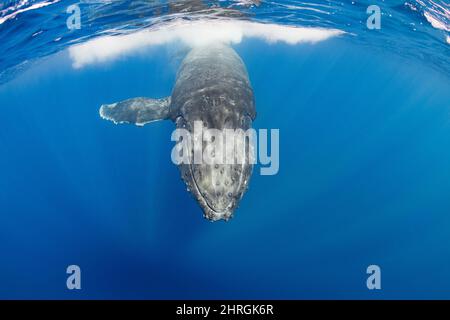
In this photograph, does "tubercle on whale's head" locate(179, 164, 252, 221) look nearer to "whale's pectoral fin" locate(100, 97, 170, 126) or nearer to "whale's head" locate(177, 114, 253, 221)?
"whale's head" locate(177, 114, 253, 221)

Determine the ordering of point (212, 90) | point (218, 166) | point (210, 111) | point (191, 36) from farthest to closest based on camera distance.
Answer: point (191, 36) → point (212, 90) → point (210, 111) → point (218, 166)

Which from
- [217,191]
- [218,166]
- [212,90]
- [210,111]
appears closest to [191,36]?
[212,90]

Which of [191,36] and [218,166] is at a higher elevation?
[191,36]

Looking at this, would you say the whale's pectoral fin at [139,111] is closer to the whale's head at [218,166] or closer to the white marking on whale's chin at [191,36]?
the whale's head at [218,166]

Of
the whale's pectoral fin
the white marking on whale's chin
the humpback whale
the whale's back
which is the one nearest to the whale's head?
the humpback whale

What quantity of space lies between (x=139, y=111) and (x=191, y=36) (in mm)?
10895

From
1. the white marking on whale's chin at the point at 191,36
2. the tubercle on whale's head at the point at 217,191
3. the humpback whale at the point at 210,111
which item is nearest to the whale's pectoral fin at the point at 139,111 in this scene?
the humpback whale at the point at 210,111

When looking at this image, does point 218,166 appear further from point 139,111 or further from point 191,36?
point 191,36

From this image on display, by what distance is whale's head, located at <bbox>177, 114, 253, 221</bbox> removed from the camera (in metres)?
6.71

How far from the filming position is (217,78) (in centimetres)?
1007

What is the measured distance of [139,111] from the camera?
39.4ft
